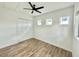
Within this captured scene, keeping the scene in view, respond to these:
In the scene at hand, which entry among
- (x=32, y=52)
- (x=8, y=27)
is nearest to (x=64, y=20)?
(x=32, y=52)

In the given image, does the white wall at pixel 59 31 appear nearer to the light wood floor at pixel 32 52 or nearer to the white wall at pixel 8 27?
the light wood floor at pixel 32 52

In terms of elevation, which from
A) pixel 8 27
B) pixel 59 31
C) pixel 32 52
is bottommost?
pixel 32 52

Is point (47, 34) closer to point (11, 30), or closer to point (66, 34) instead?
point (66, 34)

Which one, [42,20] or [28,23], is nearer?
[42,20]

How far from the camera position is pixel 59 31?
17.0 feet

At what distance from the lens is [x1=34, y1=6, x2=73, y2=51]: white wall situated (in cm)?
444

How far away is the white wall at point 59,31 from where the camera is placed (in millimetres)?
4444

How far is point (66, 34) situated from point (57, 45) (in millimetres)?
1165

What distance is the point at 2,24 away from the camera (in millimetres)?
4711

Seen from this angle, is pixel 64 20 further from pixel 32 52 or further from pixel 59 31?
pixel 32 52

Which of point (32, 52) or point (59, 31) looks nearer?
point (32, 52)

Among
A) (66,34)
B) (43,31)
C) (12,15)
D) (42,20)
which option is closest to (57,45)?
(66,34)

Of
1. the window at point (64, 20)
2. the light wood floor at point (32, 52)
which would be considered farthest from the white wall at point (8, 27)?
the window at point (64, 20)

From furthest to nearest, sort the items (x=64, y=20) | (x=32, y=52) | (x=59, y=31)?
(x=59, y=31), (x=64, y=20), (x=32, y=52)
